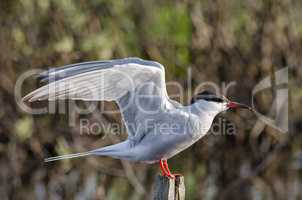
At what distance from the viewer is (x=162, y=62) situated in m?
8.27

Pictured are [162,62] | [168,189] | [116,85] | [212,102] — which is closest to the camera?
[168,189]

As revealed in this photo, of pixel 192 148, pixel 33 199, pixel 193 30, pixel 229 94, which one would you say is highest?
pixel 193 30

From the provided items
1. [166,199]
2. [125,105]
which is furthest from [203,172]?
[166,199]

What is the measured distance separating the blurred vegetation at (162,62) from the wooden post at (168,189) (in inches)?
134

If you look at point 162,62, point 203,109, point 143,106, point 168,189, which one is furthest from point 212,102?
point 162,62

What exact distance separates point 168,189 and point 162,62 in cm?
401

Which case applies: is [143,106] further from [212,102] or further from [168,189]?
[168,189]

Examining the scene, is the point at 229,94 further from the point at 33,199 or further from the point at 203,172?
the point at 33,199

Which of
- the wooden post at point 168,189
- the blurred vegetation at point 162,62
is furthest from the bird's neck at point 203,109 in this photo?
the blurred vegetation at point 162,62

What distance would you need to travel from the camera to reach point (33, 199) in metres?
8.80

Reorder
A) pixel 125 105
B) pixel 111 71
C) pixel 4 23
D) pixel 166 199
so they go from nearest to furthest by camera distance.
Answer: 1. pixel 166 199
2. pixel 111 71
3. pixel 125 105
4. pixel 4 23

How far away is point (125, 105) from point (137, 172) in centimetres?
367

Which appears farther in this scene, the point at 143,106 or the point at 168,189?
the point at 143,106

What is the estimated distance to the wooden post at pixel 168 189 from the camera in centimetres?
436
